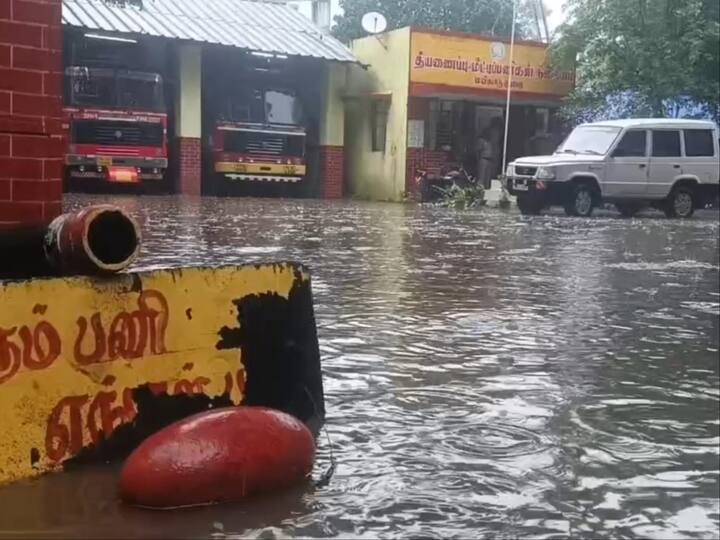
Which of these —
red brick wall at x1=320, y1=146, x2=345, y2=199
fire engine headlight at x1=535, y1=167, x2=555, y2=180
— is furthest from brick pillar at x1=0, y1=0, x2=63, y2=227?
red brick wall at x1=320, y1=146, x2=345, y2=199

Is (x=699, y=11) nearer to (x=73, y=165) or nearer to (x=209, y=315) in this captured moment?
(x=73, y=165)

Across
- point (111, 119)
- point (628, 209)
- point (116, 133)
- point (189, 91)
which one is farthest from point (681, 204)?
point (111, 119)

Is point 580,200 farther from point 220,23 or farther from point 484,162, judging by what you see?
point 220,23

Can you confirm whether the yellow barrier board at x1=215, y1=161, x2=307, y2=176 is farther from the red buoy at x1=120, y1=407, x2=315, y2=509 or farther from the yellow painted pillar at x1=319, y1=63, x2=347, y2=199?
the red buoy at x1=120, y1=407, x2=315, y2=509

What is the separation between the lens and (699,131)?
64.6 ft

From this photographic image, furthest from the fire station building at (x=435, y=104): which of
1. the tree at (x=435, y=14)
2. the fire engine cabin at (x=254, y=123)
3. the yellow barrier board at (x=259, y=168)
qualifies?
the tree at (x=435, y=14)

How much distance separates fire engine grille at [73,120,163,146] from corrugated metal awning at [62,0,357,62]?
2241 mm

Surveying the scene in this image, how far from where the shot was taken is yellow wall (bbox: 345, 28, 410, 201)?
2542 centimetres

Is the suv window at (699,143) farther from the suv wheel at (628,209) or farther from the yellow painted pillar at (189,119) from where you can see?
the yellow painted pillar at (189,119)

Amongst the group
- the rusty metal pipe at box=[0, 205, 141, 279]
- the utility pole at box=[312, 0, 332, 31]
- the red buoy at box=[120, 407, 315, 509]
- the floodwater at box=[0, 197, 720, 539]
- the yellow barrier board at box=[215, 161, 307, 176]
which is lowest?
the floodwater at box=[0, 197, 720, 539]

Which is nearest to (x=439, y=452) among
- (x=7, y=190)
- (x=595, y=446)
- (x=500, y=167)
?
(x=595, y=446)

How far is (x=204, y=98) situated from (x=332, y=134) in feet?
11.9

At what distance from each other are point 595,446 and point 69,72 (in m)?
19.2

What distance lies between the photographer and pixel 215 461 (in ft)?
8.44
